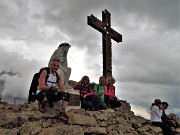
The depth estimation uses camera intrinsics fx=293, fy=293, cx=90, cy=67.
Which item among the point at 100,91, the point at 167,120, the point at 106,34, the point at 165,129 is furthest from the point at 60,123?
the point at 106,34

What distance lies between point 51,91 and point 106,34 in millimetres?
6728

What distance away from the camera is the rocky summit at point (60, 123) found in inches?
282

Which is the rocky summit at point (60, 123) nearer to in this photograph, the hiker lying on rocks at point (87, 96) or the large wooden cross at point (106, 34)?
the hiker lying on rocks at point (87, 96)

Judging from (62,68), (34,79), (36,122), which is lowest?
(36,122)

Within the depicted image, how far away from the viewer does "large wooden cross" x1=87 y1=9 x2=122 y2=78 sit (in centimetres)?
1293

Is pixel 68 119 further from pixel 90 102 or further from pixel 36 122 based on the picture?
pixel 90 102

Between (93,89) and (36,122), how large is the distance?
108 inches

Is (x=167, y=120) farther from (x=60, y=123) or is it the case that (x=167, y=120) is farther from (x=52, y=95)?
(x=52, y=95)

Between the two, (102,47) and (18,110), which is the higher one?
(102,47)

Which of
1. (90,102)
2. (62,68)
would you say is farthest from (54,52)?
(90,102)

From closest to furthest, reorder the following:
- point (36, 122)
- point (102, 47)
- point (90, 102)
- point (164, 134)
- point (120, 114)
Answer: point (36, 122), point (90, 102), point (120, 114), point (164, 134), point (102, 47)

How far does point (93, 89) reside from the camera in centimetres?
960

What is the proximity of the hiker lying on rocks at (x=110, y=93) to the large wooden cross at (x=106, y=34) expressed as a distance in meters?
3.03

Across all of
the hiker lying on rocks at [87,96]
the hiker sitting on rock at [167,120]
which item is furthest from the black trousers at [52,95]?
the hiker sitting on rock at [167,120]
